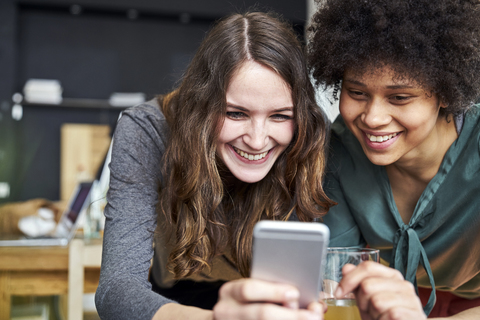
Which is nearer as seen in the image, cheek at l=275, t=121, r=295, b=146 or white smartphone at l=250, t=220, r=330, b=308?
white smartphone at l=250, t=220, r=330, b=308

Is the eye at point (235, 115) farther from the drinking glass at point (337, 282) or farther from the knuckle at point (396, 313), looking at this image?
the knuckle at point (396, 313)

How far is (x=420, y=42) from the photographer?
1.02m

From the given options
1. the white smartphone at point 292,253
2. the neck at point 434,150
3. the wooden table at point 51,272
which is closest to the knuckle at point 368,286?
the white smartphone at point 292,253

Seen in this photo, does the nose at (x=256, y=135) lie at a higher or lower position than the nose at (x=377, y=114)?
lower

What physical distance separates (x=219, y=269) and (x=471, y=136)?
2.47 feet

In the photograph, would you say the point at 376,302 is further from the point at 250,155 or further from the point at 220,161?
the point at 220,161

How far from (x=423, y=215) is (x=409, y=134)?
241 millimetres

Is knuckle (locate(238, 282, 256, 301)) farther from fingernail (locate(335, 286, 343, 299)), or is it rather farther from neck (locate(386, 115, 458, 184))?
neck (locate(386, 115, 458, 184))

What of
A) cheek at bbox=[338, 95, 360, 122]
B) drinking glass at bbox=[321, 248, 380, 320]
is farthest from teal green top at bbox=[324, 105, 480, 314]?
drinking glass at bbox=[321, 248, 380, 320]

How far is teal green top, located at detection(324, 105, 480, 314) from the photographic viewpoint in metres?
1.14

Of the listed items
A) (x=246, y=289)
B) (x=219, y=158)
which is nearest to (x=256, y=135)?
(x=219, y=158)

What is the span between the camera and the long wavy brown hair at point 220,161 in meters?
1.10

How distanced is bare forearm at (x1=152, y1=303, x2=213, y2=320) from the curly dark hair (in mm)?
630

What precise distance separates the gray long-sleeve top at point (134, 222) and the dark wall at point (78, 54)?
3.04 meters
